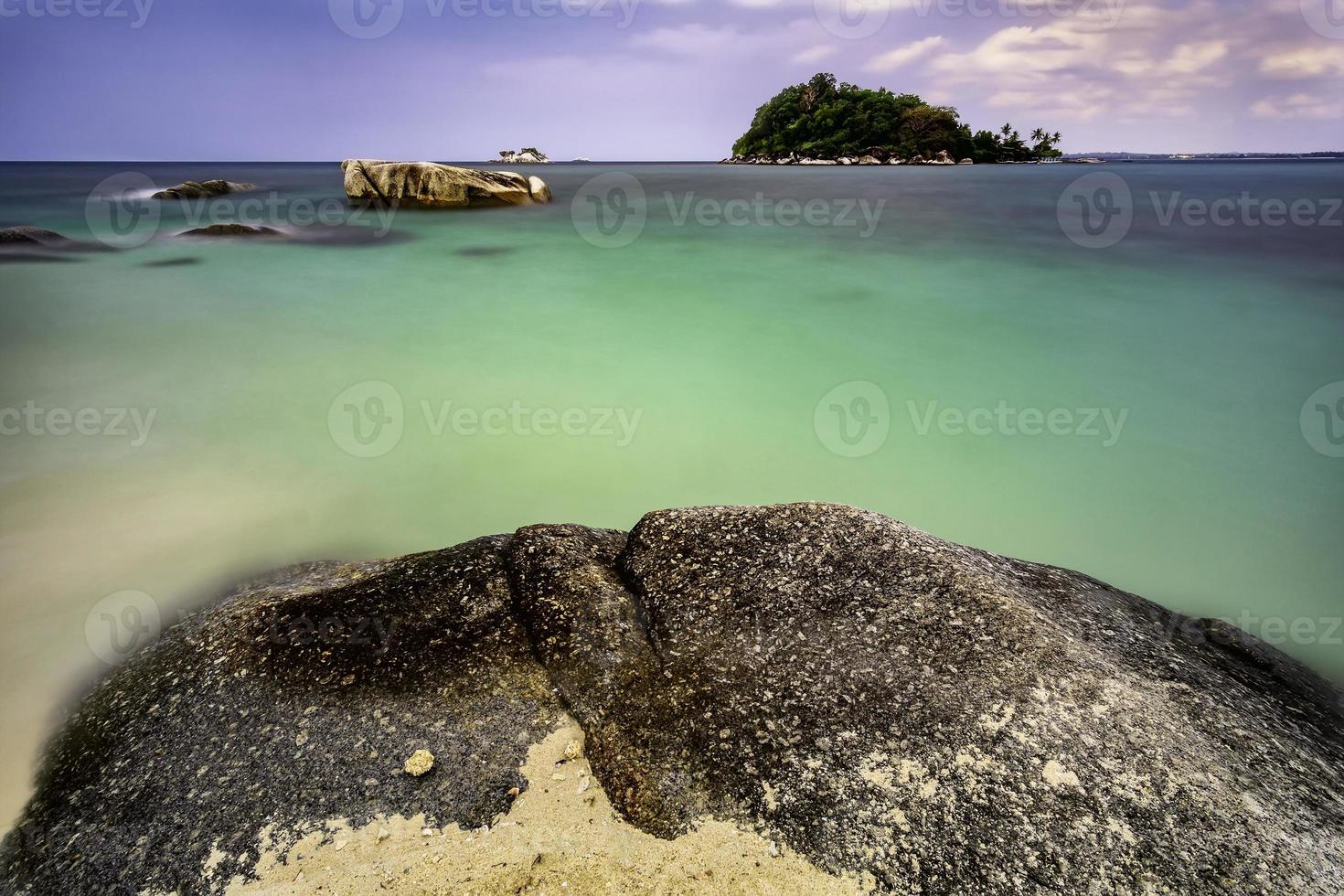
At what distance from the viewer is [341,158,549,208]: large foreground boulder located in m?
→ 24.1

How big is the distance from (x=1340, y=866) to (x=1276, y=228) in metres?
21.0

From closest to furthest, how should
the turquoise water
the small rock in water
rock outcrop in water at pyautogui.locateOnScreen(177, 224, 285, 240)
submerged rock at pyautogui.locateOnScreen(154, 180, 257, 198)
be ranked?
the small rock in water < the turquoise water < rock outcrop in water at pyautogui.locateOnScreen(177, 224, 285, 240) < submerged rock at pyautogui.locateOnScreen(154, 180, 257, 198)

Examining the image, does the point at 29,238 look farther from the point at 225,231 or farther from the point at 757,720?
the point at 757,720

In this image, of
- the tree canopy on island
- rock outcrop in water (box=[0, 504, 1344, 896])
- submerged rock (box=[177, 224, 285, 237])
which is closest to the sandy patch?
rock outcrop in water (box=[0, 504, 1344, 896])

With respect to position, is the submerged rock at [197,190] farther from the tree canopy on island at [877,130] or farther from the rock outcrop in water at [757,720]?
the tree canopy on island at [877,130]

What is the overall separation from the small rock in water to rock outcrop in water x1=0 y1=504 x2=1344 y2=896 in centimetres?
3

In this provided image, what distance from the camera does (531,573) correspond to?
3.40 metres

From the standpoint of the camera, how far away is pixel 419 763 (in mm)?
2443

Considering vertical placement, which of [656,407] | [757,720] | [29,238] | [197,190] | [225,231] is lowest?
[656,407]

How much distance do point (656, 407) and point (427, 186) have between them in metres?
20.9

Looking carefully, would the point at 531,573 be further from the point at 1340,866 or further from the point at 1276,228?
the point at 1276,228

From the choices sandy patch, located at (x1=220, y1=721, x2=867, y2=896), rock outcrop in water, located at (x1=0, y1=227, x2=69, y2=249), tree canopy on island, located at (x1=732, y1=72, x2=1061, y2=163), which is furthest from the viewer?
tree canopy on island, located at (x1=732, y1=72, x2=1061, y2=163)


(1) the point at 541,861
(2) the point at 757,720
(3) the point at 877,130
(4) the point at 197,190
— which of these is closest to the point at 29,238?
(4) the point at 197,190

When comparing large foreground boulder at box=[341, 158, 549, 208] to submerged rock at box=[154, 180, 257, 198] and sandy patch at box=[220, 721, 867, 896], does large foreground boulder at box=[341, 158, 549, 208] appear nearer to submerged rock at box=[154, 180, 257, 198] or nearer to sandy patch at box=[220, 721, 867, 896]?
submerged rock at box=[154, 180, 257, 198]
